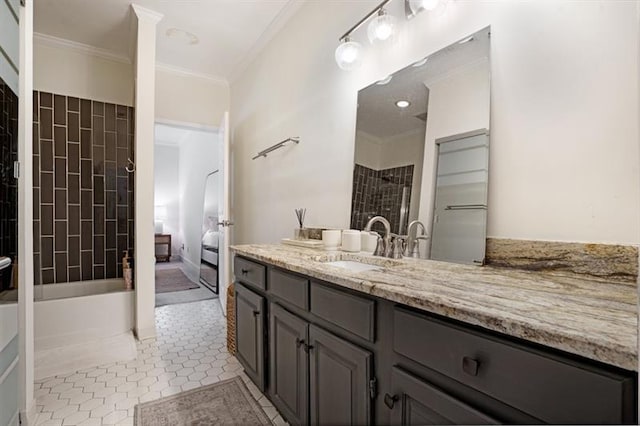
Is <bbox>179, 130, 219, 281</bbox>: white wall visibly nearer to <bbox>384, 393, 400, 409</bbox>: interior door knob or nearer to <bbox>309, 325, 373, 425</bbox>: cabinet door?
<bbox>309, 325, 373, 425</bbox>: cabinet door

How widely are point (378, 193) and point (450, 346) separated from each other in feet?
3.73

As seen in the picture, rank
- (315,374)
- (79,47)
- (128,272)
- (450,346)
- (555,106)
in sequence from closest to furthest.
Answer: (450,346), (555,106), (315,374), (128,272), (79,47)

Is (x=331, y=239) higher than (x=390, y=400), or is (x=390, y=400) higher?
(x=331, y=239)

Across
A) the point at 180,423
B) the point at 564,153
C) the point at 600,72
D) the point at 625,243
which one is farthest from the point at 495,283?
the point at 180,423

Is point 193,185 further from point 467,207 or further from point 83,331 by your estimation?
point 467,207

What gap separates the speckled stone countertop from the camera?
0.53 meters

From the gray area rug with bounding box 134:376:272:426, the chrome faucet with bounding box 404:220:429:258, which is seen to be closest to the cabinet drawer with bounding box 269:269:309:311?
the chrome faucet with bounding box 404:220:429:258

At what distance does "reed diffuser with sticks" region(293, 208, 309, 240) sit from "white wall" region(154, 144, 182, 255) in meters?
5.53

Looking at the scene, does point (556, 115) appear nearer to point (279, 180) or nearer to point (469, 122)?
point (469, 122)

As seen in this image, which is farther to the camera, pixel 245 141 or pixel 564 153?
pixel 245 141

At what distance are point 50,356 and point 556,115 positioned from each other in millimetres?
3485

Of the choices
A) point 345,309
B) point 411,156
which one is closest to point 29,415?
point 345,309

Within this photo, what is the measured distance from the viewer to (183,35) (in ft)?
9.83

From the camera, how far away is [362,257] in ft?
5.36
